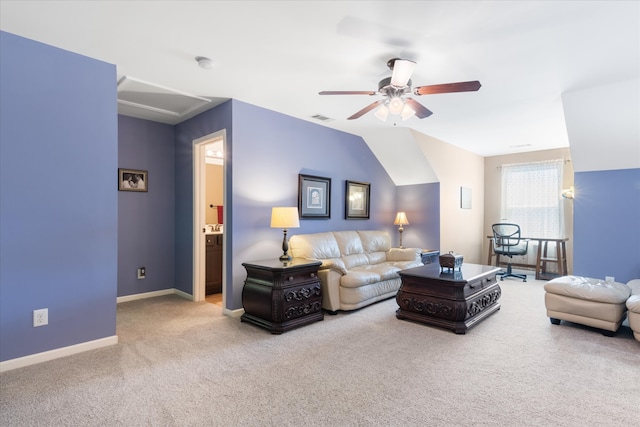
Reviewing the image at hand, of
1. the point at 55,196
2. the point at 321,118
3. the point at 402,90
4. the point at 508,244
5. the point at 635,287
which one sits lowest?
the point at 635,287

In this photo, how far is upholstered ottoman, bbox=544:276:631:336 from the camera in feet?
10.2

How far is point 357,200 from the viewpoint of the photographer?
5445 mm

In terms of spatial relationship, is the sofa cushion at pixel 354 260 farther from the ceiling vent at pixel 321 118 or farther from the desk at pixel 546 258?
the desk at pixel 546 258

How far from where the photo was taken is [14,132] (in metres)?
2.49

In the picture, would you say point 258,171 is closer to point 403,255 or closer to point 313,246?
point 313,246

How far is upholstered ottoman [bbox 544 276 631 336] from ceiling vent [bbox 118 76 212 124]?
437 centimetres

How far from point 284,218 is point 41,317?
2.23 m

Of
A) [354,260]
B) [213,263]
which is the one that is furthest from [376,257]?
[213,263]

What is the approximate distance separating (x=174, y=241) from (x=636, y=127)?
19.6 feet

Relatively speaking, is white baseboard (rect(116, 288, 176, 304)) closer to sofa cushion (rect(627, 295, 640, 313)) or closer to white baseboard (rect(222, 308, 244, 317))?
white baseboard (rect(222, 308, 244, 317))

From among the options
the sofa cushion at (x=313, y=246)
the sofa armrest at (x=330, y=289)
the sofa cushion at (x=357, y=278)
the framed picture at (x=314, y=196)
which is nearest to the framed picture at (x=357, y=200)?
the framed picture at (x=314, y=196)

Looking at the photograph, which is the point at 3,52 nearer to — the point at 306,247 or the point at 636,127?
the point at 306,247

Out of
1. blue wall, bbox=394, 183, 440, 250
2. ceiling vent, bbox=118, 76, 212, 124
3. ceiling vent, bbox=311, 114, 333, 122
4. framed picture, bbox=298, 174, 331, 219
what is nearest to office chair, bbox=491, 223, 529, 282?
blue wall, bbox=394, 183, 440, 250

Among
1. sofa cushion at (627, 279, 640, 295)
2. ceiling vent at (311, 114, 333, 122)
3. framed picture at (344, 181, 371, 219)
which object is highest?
ceiling vent at (311, 114, 333, 122)
